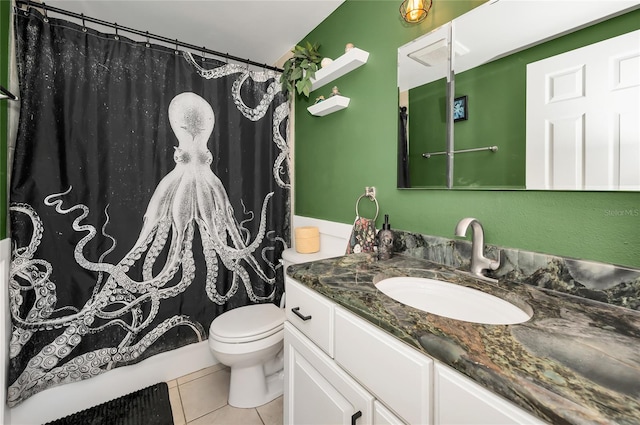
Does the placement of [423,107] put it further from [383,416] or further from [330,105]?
[383,416]

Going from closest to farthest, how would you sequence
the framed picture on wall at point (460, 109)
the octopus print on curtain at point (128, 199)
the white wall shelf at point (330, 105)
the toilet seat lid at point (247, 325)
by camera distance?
1. the framed picture on wall at point (460, 109)
2. the octopus print on curtain at point (128, 199)
3. the toilet seat lid at point (247, 325)
4. the white wall shelf at point (330, 105)

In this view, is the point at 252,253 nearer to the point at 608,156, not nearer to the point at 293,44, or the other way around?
the point at 293,44

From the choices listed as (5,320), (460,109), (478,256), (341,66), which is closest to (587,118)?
(460,109)

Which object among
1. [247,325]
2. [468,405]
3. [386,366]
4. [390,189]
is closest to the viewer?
[468,405]

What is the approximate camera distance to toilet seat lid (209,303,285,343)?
155 centimetres

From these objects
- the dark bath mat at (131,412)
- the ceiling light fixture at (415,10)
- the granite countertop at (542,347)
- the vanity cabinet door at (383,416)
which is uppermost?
the ceiling light fixture at (415,10)

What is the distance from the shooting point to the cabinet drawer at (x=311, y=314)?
36.9 inches

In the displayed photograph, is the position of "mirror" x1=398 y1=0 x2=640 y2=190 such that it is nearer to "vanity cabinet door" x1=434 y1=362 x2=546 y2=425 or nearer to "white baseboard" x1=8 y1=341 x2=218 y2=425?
"vanity cabinet door" x1=434 y1=362 x2=546 y2=425

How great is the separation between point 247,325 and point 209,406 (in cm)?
53

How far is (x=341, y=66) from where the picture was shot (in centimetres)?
163

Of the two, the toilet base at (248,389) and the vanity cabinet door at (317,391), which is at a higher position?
the vanity cabinet door at (317,391)

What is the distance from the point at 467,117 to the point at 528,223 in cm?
48

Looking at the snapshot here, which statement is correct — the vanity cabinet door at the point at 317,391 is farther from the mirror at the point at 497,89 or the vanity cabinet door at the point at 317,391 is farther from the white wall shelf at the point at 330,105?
the white wall shelf at the point at 330,105

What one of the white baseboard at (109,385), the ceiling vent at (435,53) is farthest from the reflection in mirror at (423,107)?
the white baseboard at (109,385)
